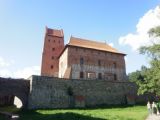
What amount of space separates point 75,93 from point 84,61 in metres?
10.4

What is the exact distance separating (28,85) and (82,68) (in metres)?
13.0

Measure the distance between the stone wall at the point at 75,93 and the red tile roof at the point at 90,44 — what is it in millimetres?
10307

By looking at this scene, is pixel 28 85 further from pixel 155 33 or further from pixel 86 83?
pixel 155 33

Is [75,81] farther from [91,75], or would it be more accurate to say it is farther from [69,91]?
[91,75]

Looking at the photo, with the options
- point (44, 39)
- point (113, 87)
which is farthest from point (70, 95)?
point (44, 39)

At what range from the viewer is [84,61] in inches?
1430

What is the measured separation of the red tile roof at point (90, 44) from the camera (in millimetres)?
37325

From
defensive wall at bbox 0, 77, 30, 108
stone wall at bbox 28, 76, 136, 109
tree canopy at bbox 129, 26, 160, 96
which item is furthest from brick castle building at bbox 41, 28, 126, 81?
tree canopy at bbox 129, 26, 160, 96

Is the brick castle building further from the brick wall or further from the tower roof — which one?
the tower roof

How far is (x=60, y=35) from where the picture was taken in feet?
151

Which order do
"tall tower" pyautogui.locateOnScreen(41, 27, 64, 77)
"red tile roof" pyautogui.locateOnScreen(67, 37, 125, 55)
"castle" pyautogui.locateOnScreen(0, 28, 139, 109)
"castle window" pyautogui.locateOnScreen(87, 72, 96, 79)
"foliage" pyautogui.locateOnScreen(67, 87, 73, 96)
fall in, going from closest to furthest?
"castle" pyautogui.locateOnScreen(0, 28, 139, 109) < "foliage" pyautogui.locateOnScreen(67, 87, 73, 96) < "castle window" pyautogui.locateOnScreen(87, 72, 96, 79) < "red tile roof" pyautogui.locateOnScreen(67, 37, 125, 55) < "tall tower" pyautogui.locateOnScreen(41, 27, 64, 77)

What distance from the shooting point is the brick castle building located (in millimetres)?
35562

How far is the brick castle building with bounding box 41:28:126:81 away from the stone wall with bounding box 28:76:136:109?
6.84 meters

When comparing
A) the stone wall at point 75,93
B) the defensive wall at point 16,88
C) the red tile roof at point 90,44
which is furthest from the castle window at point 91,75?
the defensive wall at point 16,88
